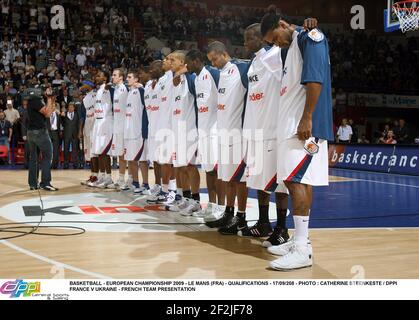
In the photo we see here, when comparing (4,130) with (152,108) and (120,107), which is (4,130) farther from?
(152,108)

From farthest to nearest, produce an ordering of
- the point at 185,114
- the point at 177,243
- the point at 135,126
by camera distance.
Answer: the point at 135,126, the point at 185,114, the point at 177,243

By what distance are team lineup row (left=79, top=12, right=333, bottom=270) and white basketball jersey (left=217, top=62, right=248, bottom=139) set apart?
0.01 meters

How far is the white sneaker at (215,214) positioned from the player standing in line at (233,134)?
1.64ft

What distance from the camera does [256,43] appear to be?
5.23 meters

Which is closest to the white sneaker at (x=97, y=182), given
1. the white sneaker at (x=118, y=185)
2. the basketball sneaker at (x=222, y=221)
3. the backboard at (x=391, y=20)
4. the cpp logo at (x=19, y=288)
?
the white sneaker at (x=118, y=185)

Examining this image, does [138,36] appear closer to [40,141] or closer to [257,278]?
[40,141]

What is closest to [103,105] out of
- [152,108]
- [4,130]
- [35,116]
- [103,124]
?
[103,124]

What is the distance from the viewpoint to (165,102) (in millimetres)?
7441

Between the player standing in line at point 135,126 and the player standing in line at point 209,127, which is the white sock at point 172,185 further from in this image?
the player standing in line at point 209,127

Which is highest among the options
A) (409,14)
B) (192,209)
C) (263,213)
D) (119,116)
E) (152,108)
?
(409,14)

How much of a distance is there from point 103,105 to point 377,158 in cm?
841

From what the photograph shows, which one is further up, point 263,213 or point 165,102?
point 165,102

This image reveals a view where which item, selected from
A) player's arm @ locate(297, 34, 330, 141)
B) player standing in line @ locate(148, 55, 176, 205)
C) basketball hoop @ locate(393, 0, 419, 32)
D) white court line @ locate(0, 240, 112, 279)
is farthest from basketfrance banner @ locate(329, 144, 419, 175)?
white court line @ locate(0, 240, 112, 279)

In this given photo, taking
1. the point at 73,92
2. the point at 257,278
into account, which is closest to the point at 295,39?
the point at 257,278
